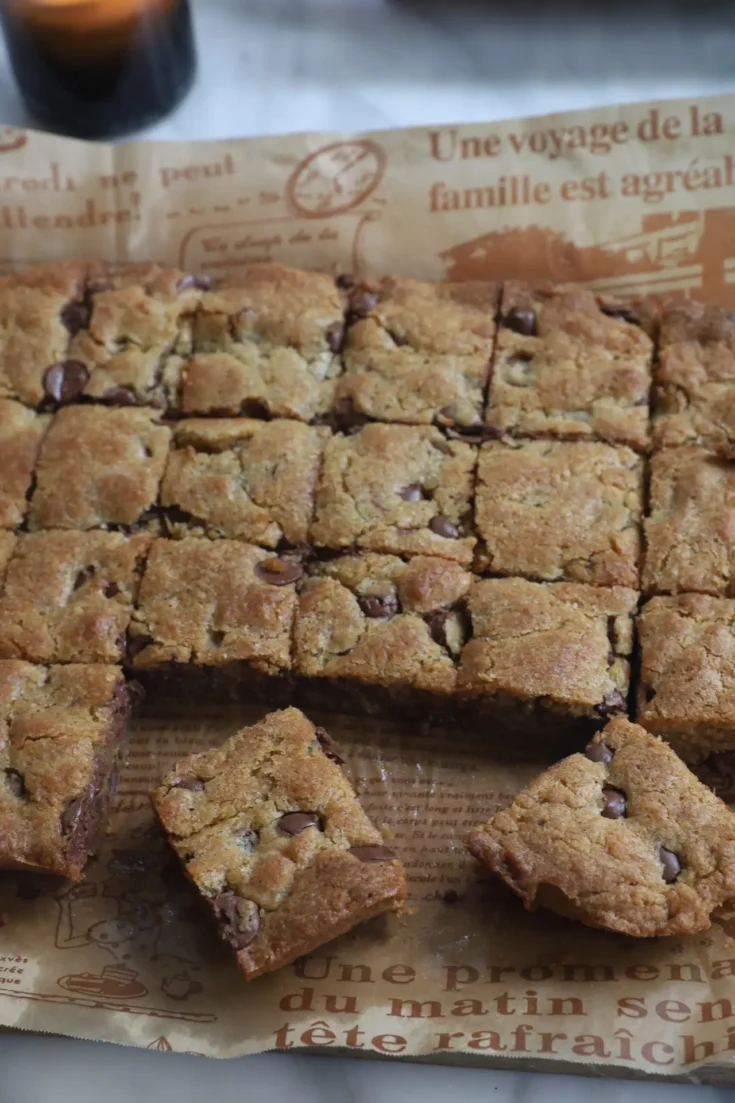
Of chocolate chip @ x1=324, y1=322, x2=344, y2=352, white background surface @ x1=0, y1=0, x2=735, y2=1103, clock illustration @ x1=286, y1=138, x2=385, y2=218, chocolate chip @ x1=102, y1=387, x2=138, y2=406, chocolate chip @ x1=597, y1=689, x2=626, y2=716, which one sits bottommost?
chocolate chip @ x1=597, y1=689, x2=626, y2=716

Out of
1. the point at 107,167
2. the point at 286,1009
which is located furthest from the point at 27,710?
the point at 107,167

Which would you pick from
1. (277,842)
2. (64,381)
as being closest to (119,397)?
(64,381)

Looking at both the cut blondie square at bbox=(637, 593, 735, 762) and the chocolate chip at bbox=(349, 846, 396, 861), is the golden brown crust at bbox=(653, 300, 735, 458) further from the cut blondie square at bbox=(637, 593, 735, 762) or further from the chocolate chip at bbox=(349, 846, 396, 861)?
the chocolate chip at bbox=(349, 846, 396, 861)

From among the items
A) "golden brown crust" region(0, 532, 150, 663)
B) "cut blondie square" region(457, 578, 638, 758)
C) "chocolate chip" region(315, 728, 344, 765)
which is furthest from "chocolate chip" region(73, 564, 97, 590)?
"cut blondie square" region(457, 578, 638, 758)

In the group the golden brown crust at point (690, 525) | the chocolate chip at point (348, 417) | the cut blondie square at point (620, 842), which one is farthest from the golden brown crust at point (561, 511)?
the cut blondie square at point (620, 842)

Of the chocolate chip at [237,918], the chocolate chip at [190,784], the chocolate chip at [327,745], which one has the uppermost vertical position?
the chocolate chip at [327,745]

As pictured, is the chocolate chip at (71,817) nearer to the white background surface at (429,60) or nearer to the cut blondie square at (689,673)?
the cut blondie square at (689,673)

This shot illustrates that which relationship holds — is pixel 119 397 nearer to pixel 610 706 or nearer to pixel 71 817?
pixel 71 817
